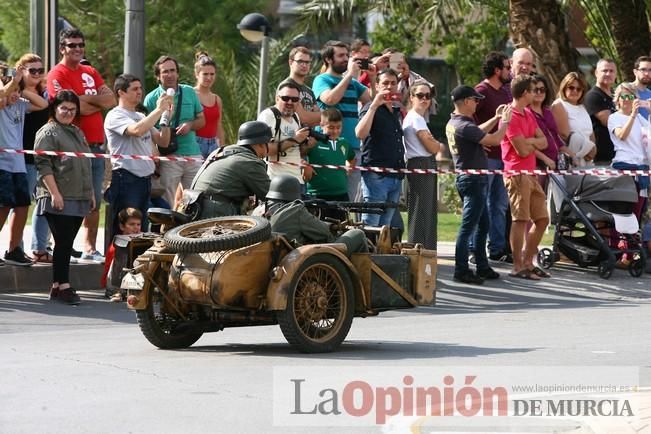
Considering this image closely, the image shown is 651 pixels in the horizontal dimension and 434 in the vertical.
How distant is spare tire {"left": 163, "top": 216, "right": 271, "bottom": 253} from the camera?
407 inches

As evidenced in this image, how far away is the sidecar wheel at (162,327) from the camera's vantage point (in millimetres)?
10922

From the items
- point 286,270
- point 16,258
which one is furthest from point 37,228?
point 286,270

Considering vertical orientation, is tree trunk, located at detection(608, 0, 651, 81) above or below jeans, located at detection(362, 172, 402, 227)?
above

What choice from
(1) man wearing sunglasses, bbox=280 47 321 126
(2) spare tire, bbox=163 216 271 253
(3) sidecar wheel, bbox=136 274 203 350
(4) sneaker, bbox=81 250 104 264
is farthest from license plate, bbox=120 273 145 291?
(1) man wearing sunglasses, bbox=280 47 321 126

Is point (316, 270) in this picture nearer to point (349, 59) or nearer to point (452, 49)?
point (349, 59)

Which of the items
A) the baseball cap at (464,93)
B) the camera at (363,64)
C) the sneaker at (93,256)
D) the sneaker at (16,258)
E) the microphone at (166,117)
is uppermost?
the camera at (363,64)

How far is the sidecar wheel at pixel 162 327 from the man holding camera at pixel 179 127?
4495 mm

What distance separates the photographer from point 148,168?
14898 millimetres

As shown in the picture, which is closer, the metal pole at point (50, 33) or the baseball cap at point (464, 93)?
the baseball cap at point (464, 93)

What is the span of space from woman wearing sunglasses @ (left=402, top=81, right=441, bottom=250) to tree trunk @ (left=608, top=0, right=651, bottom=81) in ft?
23.5

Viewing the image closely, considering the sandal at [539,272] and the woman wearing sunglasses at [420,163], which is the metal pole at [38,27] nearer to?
the woman wearing sunglasses at [420,163]

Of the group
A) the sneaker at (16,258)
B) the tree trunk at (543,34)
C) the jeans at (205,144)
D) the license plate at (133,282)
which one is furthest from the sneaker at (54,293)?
the tree trunk at (543,34)

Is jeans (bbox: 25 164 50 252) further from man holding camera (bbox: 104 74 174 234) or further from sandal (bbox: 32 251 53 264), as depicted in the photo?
man holding camera (bbox: 104 74 174 234)

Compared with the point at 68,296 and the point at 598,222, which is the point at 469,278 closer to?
the point at 598,222
